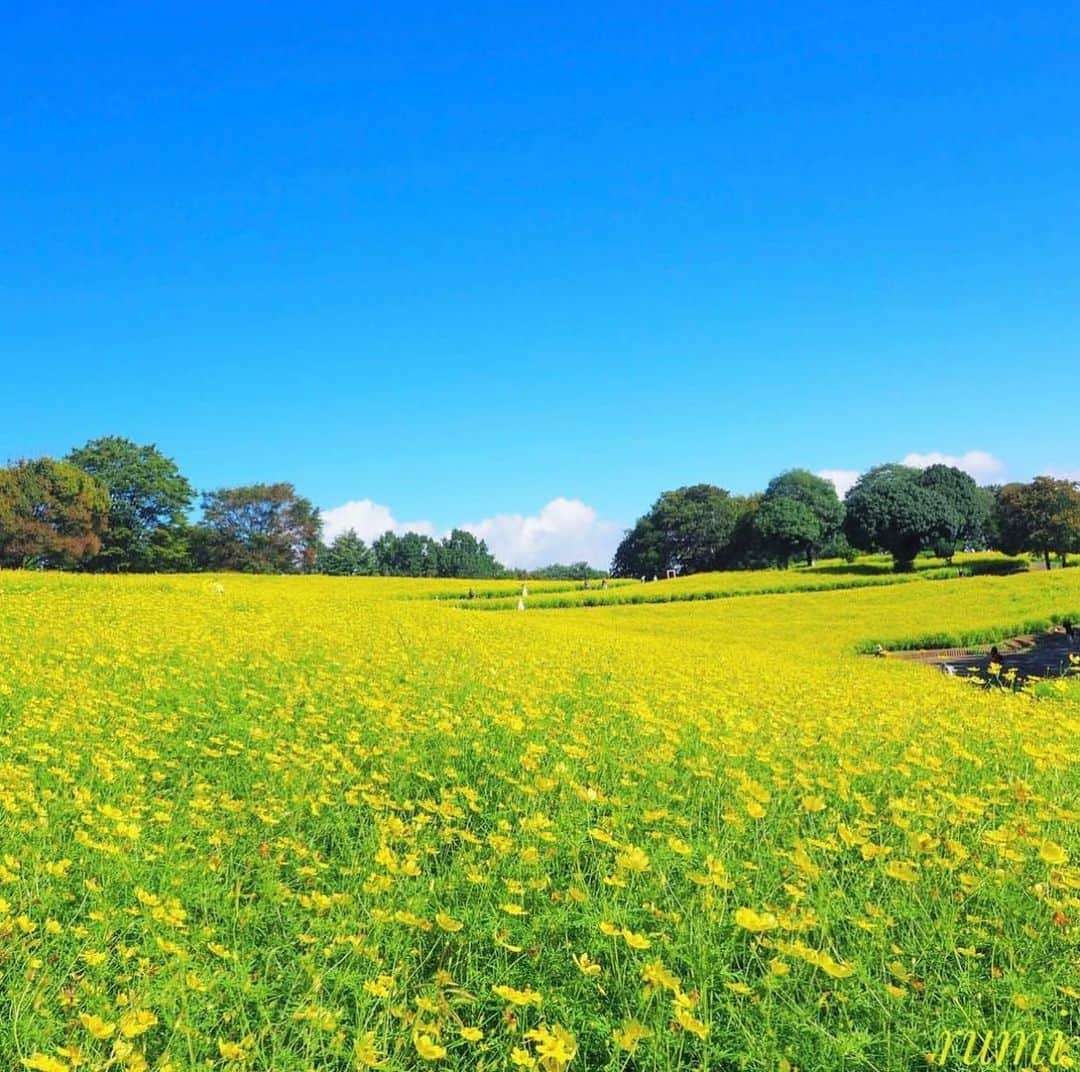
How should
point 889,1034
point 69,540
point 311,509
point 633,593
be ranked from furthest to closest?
1. point 311,509
2. point 69,540
3. point 633,593
4. point 889,1034

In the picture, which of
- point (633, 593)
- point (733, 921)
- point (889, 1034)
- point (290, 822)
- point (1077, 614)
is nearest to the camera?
point (889, 1034)

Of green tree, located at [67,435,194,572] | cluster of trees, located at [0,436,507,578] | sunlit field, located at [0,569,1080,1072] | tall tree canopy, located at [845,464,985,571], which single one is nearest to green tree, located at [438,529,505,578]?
cluster of trees, located at [0,436,507,578]

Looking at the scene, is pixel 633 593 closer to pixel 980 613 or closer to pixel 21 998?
pixel 980 613

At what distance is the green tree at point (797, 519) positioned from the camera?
6700 centimetres

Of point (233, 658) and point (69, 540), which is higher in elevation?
point (69, 540)

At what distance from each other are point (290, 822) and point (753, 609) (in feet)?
109

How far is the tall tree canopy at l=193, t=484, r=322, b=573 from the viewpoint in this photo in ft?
254

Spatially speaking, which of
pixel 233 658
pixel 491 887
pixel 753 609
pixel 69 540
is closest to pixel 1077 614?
pixel 753 609

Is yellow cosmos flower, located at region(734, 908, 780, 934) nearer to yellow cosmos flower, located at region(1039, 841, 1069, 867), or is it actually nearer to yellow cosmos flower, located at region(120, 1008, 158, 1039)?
yellow cosmos flower, located at region(1039, 841, 1069, 867)

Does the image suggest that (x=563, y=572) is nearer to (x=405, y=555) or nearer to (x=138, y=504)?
(x=405, y=555)

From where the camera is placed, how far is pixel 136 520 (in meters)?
71.4

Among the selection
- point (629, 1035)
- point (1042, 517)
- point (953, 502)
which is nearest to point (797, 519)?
point (953, 502)

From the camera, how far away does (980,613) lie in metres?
31.1

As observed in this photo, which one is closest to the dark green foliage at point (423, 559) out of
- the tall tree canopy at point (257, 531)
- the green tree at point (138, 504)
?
the tall tree canopy at point (257, 531)
